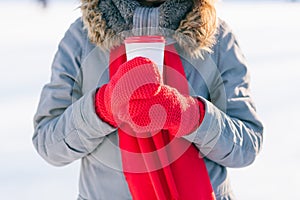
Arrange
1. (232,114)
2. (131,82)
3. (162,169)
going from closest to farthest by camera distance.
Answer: (131,82) → (162,169) → (232,114)

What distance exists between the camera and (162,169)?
3.04 ft

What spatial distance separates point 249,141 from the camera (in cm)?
102

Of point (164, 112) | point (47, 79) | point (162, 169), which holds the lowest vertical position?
point (47, 79)

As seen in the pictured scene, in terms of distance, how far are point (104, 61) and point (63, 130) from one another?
0.45ft

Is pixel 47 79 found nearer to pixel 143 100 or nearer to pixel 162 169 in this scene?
pixel 162 169

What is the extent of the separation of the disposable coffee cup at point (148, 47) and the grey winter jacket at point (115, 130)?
0.13 metres

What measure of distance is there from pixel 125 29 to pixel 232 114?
231 millimetres

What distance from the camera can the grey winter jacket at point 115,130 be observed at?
986mm

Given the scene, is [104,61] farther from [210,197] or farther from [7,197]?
[7,197]

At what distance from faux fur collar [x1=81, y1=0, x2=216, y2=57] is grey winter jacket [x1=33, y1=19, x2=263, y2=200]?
29mm

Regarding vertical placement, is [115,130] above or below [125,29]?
below

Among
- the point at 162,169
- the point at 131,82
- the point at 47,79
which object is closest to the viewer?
the point at 131,82

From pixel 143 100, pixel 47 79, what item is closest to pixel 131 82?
pixel 143 100

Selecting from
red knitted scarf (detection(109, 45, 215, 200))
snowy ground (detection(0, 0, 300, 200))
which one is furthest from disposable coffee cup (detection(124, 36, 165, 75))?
snowy ground (detection(0, 0, 300, 200))
